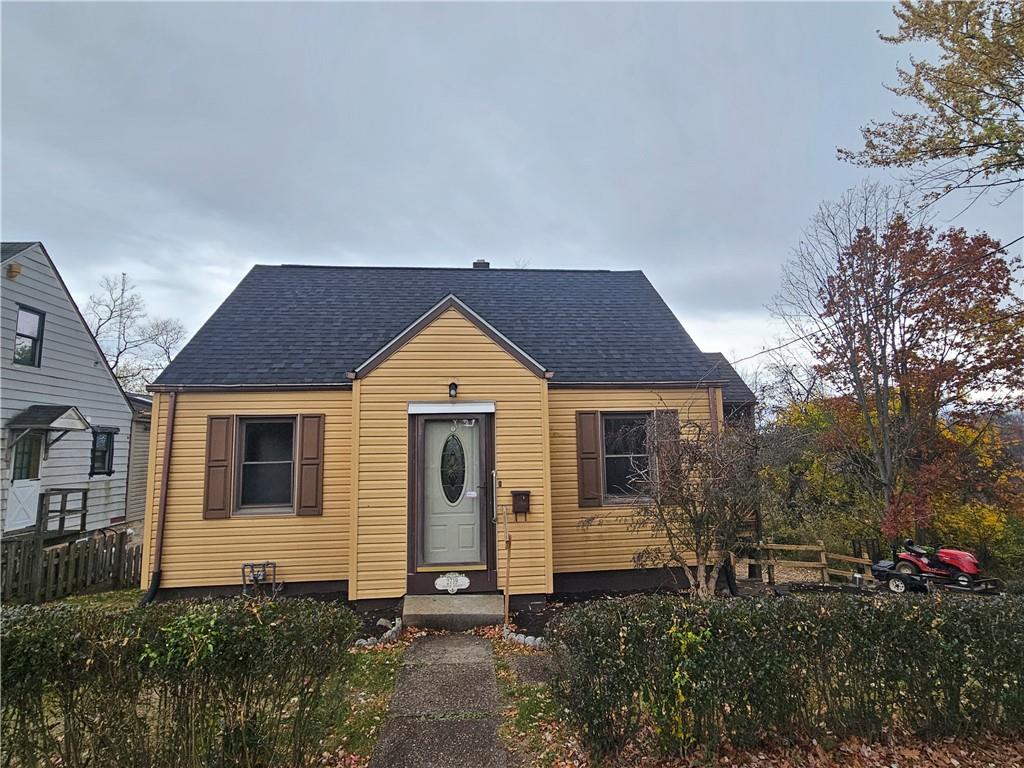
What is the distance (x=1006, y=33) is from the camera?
5656 mm

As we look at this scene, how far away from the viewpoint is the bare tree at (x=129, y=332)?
86.1 ft

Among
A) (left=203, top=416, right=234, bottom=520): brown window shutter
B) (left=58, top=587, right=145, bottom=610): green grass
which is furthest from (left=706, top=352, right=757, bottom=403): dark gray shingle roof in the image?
(left=58, top=587, right=145, bottom=610): green grass

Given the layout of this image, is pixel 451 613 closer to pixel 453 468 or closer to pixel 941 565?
pixel 453 468

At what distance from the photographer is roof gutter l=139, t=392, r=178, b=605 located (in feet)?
23.4

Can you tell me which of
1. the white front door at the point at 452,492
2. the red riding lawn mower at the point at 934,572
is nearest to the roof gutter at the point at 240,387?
the white front door at the point at 452,492

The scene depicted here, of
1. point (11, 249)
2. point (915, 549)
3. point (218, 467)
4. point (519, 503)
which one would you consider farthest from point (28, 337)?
point (915, 549)

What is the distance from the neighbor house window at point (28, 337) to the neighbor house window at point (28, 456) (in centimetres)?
185

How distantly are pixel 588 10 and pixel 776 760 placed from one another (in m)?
11.1

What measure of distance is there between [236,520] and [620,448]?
670 cm

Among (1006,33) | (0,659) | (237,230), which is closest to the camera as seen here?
(0,659)

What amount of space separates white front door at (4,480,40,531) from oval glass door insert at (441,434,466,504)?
1076 centimetres

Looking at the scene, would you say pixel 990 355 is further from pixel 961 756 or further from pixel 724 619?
pixel 724 619

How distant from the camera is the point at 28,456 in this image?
1131 cm

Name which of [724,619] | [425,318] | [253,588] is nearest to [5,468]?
[253,588]
